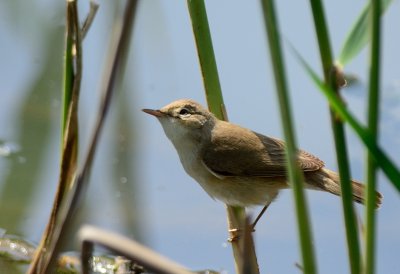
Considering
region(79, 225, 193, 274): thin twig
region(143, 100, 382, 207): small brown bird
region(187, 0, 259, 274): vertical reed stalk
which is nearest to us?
region(79, 225, 193, 274): thin twig

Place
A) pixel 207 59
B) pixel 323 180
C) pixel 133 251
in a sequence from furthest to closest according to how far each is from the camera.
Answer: pixel 323 180 < pixel 207 59 < pixel 133 251

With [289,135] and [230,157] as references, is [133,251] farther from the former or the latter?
[230,157]

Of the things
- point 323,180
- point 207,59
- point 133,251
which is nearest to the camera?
point 133,251

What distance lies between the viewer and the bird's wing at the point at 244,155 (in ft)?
10.5

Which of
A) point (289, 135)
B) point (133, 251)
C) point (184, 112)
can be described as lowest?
point (133, 251)

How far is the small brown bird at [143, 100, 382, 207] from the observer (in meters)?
3.19

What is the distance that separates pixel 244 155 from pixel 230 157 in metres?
0.06

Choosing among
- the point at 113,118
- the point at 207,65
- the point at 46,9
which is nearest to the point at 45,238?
the point at 207,65

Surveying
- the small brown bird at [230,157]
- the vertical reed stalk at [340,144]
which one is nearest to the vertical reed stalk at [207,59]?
the small brown bird at [230,157]

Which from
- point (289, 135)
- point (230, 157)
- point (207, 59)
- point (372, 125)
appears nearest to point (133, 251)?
point (289, 135)

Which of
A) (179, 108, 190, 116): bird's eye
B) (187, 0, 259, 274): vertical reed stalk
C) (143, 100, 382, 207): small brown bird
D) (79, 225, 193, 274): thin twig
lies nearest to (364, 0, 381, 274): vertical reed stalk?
(79, 225, 193, 274): thin twig

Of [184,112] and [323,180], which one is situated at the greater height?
[184,112]

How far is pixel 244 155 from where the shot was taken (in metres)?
3.28

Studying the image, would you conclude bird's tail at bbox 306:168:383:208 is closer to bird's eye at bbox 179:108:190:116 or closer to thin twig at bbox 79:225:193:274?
bird's eye at bbox 179:108:190:116
